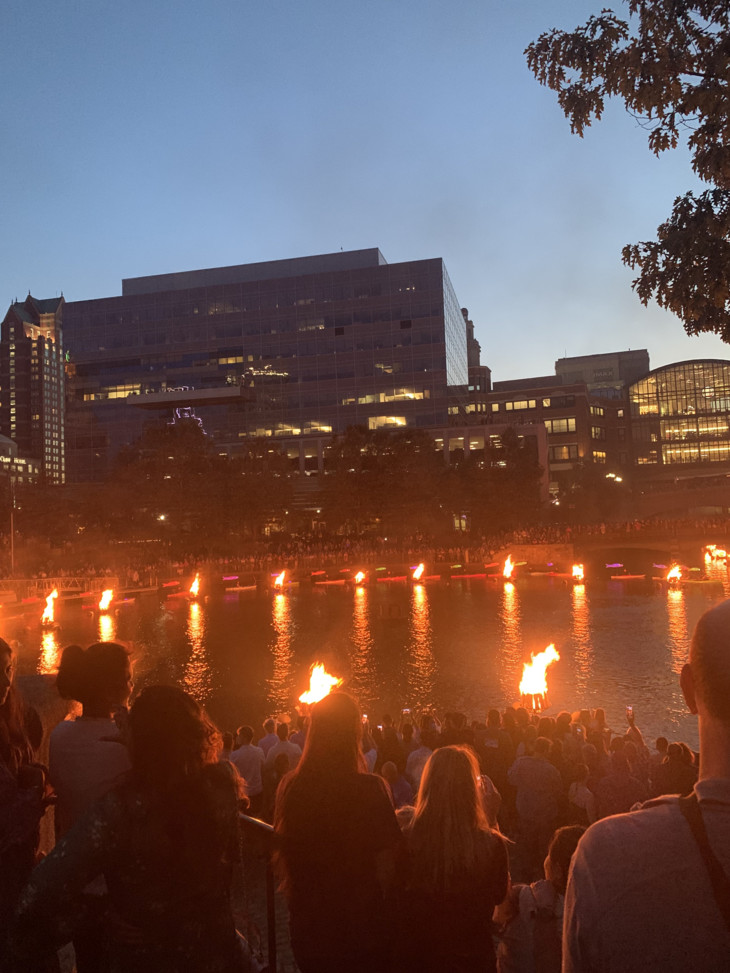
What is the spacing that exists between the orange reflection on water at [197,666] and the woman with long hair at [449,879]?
16125 mm

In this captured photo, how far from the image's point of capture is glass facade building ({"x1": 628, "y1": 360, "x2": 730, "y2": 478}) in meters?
112

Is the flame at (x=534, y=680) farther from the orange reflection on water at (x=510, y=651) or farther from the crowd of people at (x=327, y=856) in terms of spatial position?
the crowd of people at (x=327, y=856)

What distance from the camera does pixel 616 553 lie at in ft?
211

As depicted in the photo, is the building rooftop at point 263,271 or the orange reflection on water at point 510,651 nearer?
the orange reflection on water at point 510,651

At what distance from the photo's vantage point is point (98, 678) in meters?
3.96

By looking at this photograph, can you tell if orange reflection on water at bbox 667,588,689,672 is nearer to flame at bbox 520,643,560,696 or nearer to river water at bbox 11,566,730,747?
river water at bbox 11,566,730,747

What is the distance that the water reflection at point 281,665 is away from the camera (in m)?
21.5

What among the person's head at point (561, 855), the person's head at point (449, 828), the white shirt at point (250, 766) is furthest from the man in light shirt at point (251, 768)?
the person's head at point (449, 828)

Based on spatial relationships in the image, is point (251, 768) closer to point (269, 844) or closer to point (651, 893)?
point (269, 844)

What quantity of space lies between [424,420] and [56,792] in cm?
8842

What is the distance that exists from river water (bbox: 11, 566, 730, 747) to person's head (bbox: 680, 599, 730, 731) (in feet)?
54.2

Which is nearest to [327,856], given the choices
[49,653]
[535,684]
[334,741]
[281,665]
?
[334,741]

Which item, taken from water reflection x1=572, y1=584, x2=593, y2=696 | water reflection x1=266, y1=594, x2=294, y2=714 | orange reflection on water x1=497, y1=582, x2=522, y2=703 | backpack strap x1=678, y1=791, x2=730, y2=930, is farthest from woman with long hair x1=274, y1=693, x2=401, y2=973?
water reflection x1=572, y1=584, x2=593, y2=696

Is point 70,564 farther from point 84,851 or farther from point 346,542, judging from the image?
point 84,851
